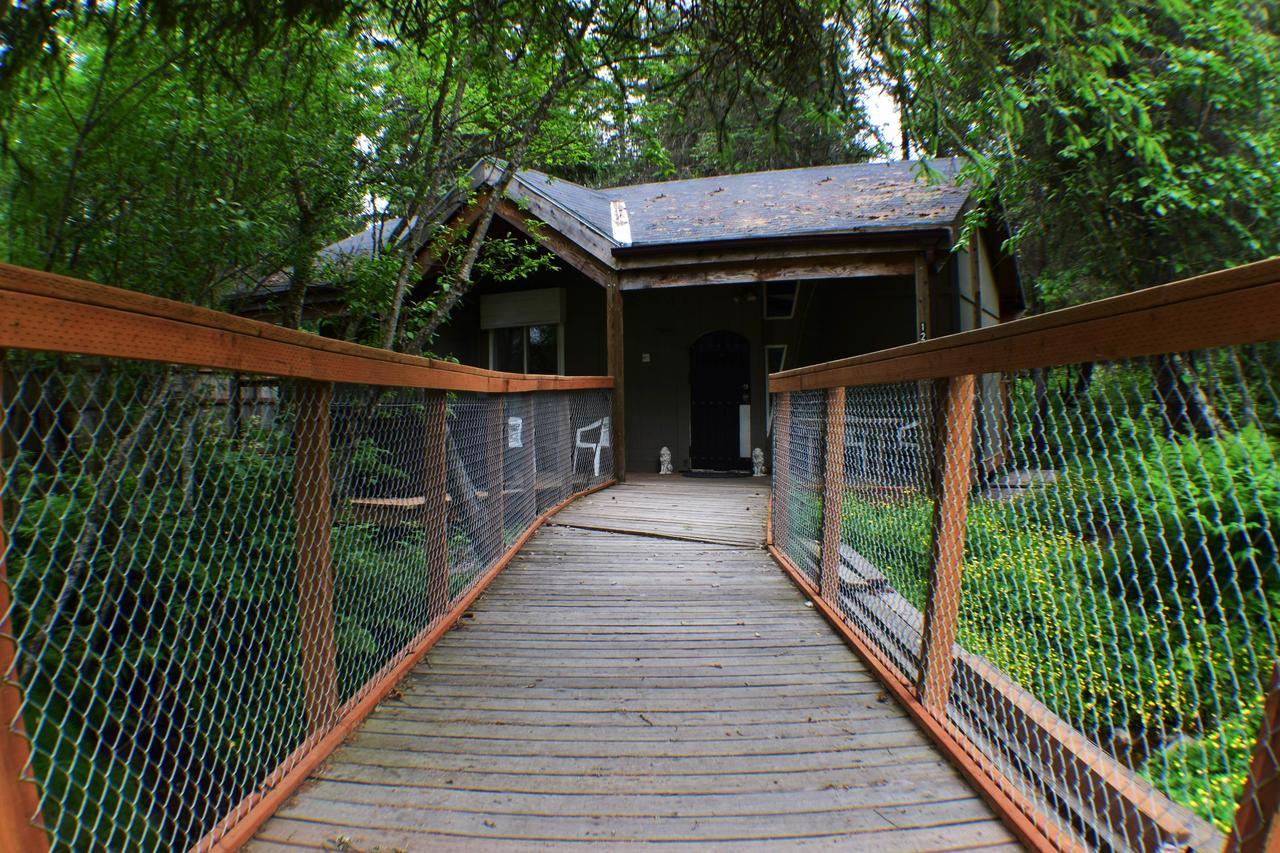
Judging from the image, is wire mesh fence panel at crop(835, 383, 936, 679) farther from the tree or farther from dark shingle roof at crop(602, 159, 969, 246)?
dark shingle roof at crop(602, 159, 969, 246)

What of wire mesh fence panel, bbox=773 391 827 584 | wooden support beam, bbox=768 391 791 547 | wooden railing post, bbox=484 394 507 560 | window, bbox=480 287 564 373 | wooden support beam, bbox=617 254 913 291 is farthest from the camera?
window, bbox=480 287 564 373

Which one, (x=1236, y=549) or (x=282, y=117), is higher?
(x=282, y=117)

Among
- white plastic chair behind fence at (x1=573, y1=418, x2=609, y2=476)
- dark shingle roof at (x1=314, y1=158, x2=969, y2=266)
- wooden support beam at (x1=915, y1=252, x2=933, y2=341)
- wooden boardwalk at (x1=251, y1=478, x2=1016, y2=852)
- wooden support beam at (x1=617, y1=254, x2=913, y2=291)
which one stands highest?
dark shingle roof at (x1=314, y1=158, x2=969, y2=266)

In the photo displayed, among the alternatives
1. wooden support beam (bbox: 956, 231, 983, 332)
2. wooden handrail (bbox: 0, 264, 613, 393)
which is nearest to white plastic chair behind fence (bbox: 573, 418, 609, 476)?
wooden handrail (bbox: 0, 264, 613, 393)

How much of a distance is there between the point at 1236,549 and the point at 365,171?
6117 millimetres

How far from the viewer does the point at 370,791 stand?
2.03 metres

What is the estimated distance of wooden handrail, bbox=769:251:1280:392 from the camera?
1137mm

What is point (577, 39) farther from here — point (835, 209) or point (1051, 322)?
point (835, 209)

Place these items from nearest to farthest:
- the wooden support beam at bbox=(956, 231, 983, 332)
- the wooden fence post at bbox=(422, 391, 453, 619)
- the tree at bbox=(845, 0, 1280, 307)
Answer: the wooden fence post at bbox=(422, 391, 453, 619) → the tree at bbox=(845, 0, 1280, 307) → the wooden support beam at bbox=(956, 231, 983, 332)

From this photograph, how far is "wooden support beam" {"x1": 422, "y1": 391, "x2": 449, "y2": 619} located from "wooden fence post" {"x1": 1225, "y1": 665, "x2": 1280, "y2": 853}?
310 centimetres

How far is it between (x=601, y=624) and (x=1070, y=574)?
2.21 m

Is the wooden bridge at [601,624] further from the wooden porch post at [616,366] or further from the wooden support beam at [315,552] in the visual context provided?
the wooden porch post at [616,366]

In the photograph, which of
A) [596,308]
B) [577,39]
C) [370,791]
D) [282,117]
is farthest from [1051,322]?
[596,308]

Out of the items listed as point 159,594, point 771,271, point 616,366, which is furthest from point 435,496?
point 771,271
